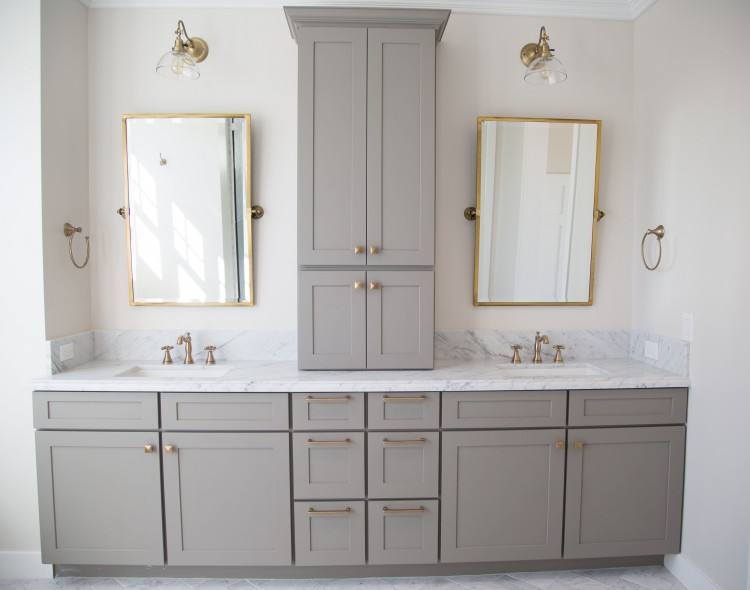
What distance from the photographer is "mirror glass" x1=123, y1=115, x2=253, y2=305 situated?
2271 mm

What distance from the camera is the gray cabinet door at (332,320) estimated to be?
2051 millimetres

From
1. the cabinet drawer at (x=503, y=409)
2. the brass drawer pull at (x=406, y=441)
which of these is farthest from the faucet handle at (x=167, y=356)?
the cabinet drawer at (x=503, y=409)

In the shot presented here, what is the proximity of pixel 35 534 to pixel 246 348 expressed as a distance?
4.31 ft

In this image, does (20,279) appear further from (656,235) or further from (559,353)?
(656,235)

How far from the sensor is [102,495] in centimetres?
190

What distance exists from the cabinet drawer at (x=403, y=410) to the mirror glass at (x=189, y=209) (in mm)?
960

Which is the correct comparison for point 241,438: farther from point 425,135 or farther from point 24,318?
point 425,135

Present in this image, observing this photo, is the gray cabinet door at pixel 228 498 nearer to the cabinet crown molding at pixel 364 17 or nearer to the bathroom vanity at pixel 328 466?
the bathroom vanity at pixel 328 466

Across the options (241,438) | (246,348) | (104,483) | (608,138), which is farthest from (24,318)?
(608,138)

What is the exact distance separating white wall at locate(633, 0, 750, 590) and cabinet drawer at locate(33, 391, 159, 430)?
8.19 feet

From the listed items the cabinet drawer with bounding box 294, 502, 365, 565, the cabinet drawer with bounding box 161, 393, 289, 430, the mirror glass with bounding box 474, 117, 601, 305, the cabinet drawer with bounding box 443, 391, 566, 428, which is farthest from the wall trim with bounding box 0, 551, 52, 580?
the mirror glass with bounding box 474, 117, 601, 305

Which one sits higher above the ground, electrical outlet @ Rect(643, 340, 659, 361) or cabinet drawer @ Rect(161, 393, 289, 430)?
electrical outlet @ Rect(643, 340, 659, 361)

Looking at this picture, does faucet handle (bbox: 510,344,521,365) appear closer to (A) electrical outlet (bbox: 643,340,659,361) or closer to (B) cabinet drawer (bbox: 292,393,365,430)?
(A) electrical outlet (bbox: 643,340,659,361)

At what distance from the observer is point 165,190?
2.29 m
